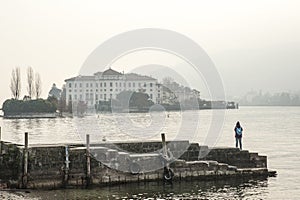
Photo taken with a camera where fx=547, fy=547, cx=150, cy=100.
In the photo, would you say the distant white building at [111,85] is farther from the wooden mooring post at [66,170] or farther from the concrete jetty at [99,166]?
the wooden mooring post at [66,170]

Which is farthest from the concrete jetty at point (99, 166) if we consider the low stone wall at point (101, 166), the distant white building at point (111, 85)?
the distant white building at point (111, 85)

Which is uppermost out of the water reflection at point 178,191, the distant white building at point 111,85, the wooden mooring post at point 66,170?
the distant white building at point 111,85

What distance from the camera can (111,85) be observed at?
83.1 meters

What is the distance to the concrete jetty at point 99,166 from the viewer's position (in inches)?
912

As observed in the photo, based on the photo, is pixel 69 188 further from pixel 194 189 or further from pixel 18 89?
pixel 18 89

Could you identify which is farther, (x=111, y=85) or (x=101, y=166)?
(x=111, y=85)

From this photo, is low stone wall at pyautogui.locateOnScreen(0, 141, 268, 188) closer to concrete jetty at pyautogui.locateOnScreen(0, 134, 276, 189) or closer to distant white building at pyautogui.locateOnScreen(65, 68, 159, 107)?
concrete jetty at pyautogui.locateOnScreen(0, 134, 276, 189)

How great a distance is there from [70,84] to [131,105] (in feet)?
160

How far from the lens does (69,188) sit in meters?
23.1

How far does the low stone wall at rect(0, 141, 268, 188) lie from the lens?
23.2 metres

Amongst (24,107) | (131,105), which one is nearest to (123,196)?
(131,105)

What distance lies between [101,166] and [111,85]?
59.5 metres

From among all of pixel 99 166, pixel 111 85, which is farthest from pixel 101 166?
pixel 111 85

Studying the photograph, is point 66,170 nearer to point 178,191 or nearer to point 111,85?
point 178,191
